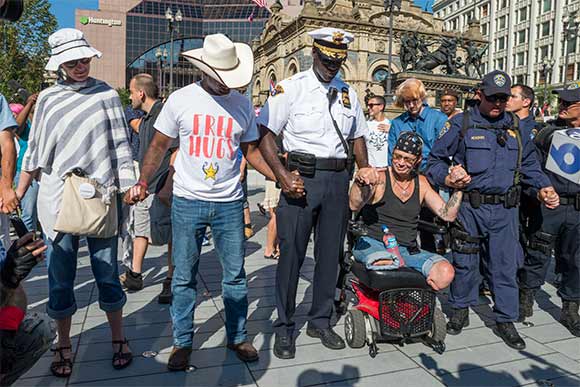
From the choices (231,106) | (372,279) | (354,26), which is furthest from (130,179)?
(354,26)

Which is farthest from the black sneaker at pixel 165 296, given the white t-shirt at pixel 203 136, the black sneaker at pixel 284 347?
the white t-shirt at pixel 203 136

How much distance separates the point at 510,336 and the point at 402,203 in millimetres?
1329

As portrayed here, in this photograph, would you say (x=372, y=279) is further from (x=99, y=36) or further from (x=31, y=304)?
(x=99, y=36)

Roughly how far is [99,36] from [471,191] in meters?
90.1

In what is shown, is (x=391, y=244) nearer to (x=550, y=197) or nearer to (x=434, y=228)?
(x=434, y=228)

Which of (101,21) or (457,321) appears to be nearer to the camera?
(457,321)

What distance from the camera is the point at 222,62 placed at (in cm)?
308

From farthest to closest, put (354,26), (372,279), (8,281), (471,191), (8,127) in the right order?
(354,26) → (471,191) → (372,279) → (8,127) → (8,281)

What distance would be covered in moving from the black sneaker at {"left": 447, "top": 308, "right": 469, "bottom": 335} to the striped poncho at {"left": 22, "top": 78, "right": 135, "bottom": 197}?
9.44 ft

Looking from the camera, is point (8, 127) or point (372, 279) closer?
point (8, 127)

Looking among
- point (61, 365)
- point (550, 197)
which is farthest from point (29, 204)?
point (550, 197)

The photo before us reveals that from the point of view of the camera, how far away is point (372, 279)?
3.46 metres

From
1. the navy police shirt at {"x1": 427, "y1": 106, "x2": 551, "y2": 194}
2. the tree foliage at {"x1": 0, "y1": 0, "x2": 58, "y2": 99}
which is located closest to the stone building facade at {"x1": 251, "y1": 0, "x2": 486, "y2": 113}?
the tree foliage at {"x1": 0, "y1": 0, "x2": 58, "y2": 99}

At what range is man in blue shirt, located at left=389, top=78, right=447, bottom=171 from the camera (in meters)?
5.11
